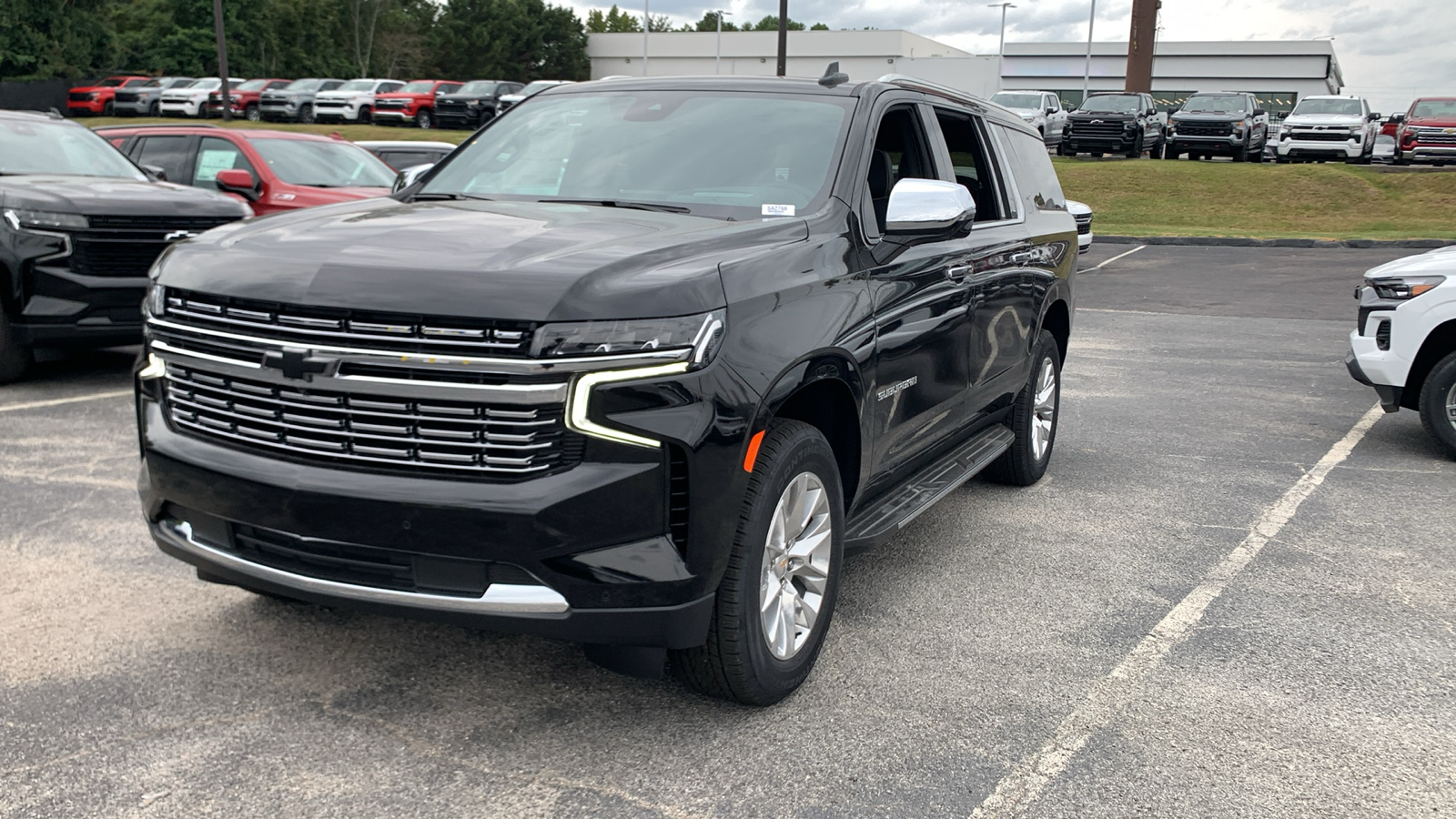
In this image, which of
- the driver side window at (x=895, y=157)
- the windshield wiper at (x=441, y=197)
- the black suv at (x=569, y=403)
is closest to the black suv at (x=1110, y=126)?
the driver side window at (x=895, y=157)

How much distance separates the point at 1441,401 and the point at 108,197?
8.58 meters

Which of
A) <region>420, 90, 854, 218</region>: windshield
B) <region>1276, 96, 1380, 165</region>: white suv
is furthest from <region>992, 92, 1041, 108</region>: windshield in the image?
<region>420, 90, 854, 218</region>: windshield

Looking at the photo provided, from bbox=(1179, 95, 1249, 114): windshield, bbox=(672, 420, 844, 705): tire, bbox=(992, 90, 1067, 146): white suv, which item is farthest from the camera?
bbox=(992, 90, 1067, 146): white suv

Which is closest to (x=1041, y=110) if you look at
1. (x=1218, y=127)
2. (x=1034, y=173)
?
(x=1218, y=127)

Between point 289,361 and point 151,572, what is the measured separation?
2.03 metres

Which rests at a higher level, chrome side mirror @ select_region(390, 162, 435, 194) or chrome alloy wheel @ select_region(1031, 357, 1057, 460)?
chrome side mirror @ select_region(390, 162, 435, 194)

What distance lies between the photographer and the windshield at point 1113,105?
31859 millimetres

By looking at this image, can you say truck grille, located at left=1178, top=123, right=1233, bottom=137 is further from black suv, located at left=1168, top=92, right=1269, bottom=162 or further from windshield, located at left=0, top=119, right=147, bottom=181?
windshield, located at left=0, top=119, right=147, bottom=181

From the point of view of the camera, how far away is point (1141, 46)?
5019cm

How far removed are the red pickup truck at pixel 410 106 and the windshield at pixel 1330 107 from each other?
2736cm

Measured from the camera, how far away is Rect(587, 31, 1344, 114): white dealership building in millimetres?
80688

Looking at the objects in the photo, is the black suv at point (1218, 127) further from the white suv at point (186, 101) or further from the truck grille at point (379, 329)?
the white suv at point (186, 101)

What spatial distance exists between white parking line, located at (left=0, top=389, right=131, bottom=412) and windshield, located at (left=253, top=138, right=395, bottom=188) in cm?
405

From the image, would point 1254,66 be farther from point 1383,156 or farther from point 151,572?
point 151,572
